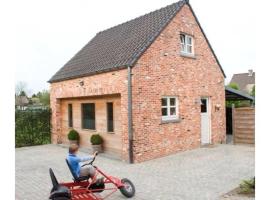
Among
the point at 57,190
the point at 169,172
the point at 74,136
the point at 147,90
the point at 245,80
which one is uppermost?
the point at 245,80

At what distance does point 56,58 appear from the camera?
33094mm

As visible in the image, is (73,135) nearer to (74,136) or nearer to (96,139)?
(74,136)

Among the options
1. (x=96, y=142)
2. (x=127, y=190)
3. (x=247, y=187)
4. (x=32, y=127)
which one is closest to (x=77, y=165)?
(x=127, y=190)

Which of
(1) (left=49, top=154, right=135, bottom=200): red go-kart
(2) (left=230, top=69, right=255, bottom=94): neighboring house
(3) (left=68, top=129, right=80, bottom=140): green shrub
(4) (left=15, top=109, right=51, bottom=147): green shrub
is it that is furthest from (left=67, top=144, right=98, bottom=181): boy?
(2) (left=230, top=69, right=255, bottom=94): neighboring house

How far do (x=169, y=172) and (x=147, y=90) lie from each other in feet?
11.6

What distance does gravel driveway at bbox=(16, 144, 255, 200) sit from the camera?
778 cm

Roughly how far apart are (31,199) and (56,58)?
27.2m

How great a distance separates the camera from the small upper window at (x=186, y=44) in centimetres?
1461

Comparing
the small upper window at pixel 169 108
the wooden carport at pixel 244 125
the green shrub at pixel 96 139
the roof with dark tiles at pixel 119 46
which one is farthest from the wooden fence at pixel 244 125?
the green shrub at pixel 96 139

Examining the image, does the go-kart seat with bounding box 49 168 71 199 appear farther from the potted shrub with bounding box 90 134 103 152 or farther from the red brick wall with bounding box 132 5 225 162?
the potted shrub with bounding box 90 134 103 152

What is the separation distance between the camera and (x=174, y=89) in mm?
13578

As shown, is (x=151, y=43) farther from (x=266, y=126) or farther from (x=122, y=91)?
(x=266, y=126)

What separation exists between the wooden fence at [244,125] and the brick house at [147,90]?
110 centimetres

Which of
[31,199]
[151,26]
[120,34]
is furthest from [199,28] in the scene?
[31,199]
